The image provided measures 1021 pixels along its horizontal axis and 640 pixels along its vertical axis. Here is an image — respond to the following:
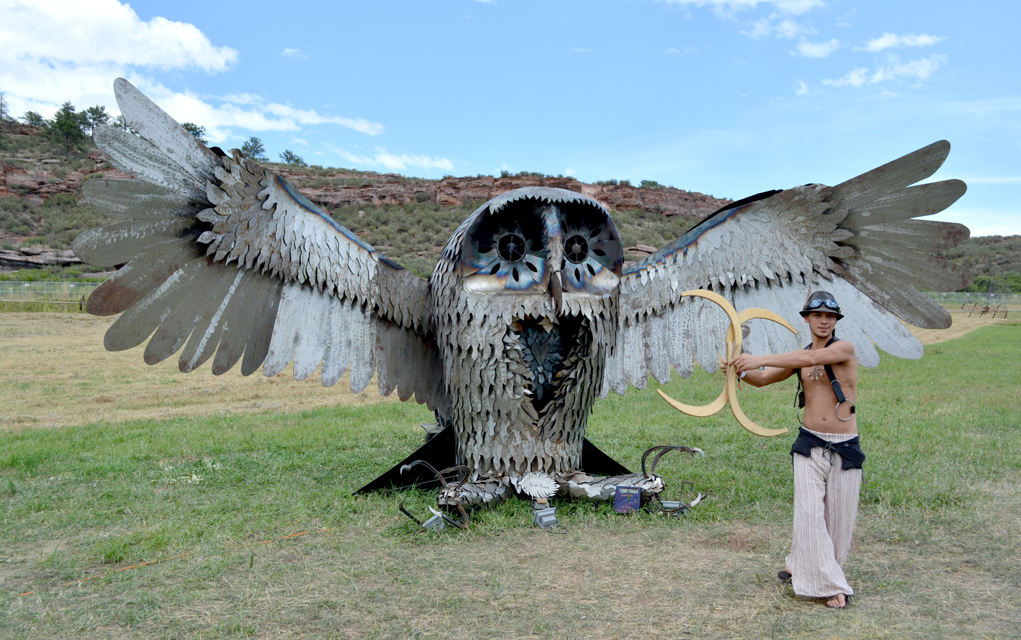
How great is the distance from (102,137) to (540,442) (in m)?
3.12

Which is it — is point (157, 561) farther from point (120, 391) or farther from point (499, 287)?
point (120, 391)

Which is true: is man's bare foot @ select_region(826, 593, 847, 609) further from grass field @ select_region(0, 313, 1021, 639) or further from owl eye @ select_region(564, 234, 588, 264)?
owl eye @ select_region(564, 234, 588, 264)

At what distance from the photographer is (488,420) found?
4297 millimetres

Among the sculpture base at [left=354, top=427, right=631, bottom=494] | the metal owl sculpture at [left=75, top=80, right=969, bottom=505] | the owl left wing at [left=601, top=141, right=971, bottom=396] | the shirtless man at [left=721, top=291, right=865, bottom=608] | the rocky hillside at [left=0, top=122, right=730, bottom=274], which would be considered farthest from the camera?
the rocky hillside at [left=0, top=122, right=730, bottom=274]

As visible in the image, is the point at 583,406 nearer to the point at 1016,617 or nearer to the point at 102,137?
the point at 1016,617

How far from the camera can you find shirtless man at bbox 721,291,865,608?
3094 mm

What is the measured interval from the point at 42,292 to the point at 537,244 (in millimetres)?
23827

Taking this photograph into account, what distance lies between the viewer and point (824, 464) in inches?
126

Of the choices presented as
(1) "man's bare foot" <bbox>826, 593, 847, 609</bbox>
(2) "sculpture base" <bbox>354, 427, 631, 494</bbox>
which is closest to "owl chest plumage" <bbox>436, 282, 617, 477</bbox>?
(2) "sculpture base" <bbox>354, 427, 631, 494</bbox>

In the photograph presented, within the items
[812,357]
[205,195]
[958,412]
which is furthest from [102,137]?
[958,412]

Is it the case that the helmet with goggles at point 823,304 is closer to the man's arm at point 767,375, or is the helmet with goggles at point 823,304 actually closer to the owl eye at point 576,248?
the man's arm at point 767,375

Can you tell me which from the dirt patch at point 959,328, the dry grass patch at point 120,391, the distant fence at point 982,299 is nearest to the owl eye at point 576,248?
the dry grass patch at point 120,391

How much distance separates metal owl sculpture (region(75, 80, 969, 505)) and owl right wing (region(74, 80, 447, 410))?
1cm

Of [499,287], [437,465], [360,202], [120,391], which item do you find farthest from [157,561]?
[360,202]
